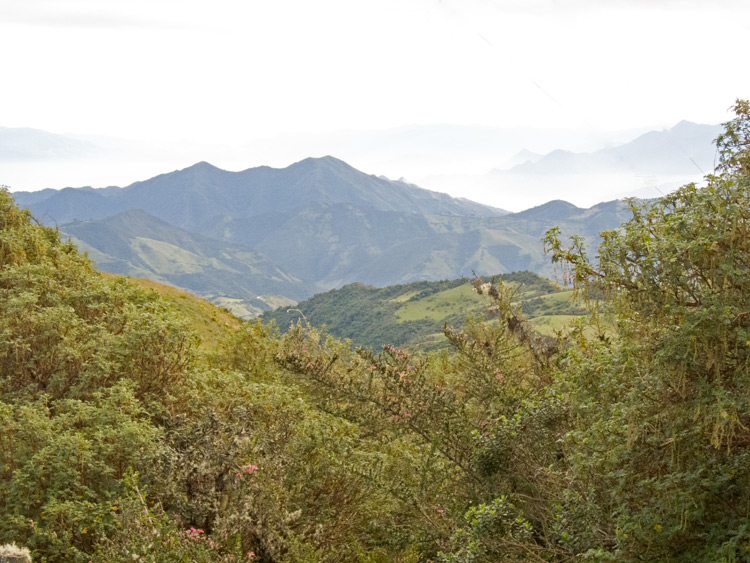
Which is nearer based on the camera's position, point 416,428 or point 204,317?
point 416,428

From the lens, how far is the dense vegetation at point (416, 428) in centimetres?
684

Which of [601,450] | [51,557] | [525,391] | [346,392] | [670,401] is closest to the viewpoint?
[670,401]

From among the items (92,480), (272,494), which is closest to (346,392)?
(272,494)

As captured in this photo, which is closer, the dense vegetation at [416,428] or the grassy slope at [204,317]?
the dense vegetation at [416,428]

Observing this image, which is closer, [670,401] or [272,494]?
[670,401]

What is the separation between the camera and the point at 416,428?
1341 centimetres

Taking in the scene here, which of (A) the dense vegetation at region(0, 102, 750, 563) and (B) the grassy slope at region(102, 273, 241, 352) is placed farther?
(B) the grassy slope at region(102, 273, 241, 352)

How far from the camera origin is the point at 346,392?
13656 millimetres

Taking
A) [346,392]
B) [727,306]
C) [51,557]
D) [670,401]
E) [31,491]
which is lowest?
[51,557]

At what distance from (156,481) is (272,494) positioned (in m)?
2.16

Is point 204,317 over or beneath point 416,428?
over

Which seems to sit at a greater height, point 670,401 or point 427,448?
point 670,401

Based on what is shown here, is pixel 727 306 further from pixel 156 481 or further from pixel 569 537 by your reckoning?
pixel 156 481

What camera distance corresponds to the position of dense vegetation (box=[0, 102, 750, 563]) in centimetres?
684
